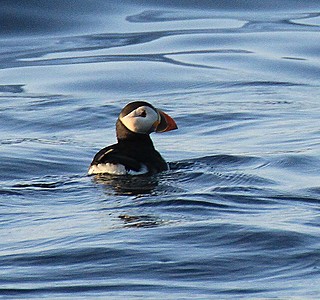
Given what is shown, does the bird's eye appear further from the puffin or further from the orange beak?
the orange beak

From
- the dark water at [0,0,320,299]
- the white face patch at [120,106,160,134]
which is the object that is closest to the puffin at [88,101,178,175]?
the white face patch at [120,106,160,134]

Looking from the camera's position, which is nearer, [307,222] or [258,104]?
[307,222]

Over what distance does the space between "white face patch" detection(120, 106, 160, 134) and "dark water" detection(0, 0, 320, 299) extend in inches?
16.2

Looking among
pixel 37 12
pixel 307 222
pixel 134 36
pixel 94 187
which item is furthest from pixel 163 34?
pixel 307 222

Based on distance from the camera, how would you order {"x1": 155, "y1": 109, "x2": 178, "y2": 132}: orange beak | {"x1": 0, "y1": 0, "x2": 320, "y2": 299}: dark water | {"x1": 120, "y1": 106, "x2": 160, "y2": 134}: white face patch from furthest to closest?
{"x1": 155, "y1": 109, "x2": 178, "y2": 132}: orange beak → {"x1": 120, "y1": 106, "x2": 160, "y2": 134}: white face patch → {"x1": 0, "y1": 0, "x2": 320, "y2": 299}: dark water

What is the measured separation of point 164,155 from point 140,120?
2.88 ft

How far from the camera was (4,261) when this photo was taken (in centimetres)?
656

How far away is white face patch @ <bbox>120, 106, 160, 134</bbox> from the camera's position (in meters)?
9.56

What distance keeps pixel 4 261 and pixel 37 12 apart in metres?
13.7

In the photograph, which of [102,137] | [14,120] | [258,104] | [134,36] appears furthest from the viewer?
[134,36]

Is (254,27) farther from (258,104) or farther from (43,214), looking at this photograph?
(43,214)

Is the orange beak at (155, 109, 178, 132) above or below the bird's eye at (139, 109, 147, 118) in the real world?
below

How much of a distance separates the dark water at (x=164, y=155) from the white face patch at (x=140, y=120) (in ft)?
1.35

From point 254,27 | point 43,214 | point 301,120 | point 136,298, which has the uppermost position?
point 254,27
